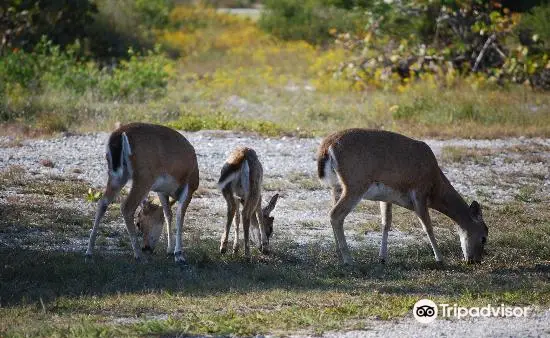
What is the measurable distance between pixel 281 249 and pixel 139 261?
2090 mm

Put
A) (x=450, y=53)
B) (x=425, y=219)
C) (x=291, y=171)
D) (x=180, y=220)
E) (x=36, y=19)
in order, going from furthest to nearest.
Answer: (x=36, y=19) → (x=450, y=53) → (x=291, y=171) → (x=425, y=219) → (x=180, y=220)

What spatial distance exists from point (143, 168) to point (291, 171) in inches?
245

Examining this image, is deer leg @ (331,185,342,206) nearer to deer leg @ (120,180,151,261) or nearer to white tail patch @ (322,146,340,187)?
white tail patch @ (322,146,340,187)

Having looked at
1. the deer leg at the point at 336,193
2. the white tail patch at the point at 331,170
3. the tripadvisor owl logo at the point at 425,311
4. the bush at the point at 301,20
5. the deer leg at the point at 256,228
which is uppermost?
the white tail patch at the point at 331,170

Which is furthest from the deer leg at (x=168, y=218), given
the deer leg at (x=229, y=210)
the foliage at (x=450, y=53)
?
the foliage at (x=450, y=53)

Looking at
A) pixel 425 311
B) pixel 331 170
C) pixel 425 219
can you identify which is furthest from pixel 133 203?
pixel 425 311

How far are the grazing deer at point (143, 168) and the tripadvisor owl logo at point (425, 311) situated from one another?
3.02 meters

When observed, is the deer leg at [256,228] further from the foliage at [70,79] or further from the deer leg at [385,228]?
the foliage at [70,79]

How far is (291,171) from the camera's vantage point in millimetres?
16922

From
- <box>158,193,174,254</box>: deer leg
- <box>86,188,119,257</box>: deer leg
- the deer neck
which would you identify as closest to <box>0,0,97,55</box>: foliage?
<box>158,193,174,254</box>: deer leg

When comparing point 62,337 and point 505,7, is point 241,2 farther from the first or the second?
point 62,337

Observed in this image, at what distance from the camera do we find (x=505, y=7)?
27.3m

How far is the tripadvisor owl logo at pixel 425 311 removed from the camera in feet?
29.0

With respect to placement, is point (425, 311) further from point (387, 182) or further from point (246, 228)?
point (246, 228)
